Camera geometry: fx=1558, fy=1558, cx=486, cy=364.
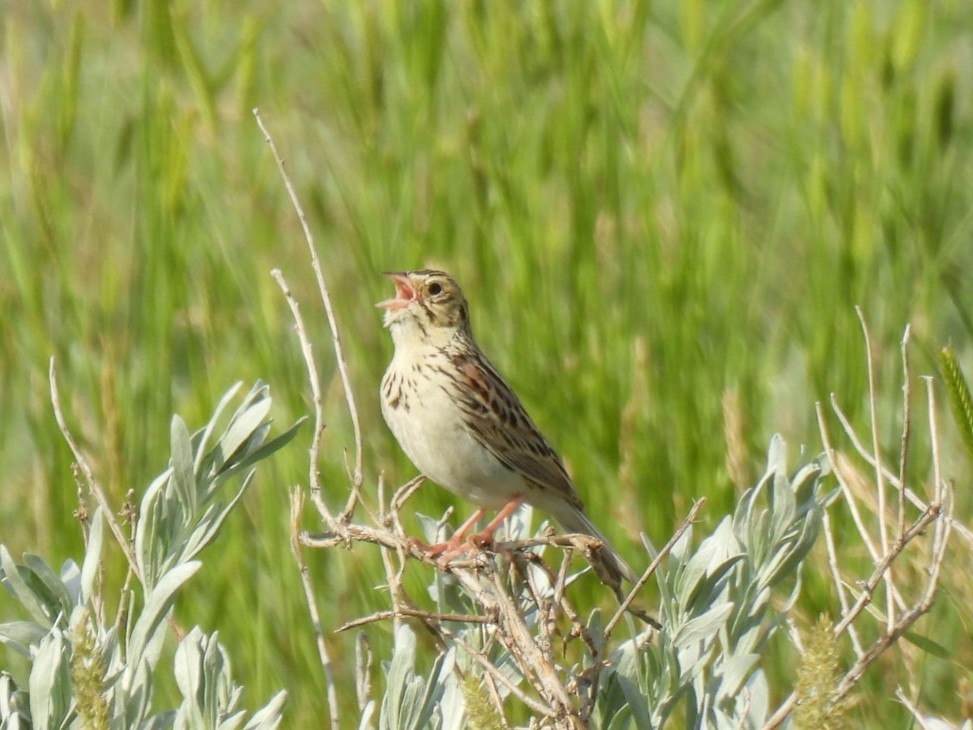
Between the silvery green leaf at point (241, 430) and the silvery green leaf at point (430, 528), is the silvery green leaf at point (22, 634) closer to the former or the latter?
the silvery green leaf at point (241, 430)

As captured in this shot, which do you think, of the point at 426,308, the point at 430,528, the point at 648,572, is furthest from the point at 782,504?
the point at 426,308

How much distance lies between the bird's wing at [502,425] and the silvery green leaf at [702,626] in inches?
69.8

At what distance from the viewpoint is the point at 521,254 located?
3.93m

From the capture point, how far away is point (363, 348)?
4.13 metres

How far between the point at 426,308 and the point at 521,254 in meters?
0.61

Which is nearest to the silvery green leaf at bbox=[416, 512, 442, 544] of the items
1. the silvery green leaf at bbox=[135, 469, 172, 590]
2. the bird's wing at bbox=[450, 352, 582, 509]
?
the silvery green leaf at bbox=[135, 469, 172, 590]

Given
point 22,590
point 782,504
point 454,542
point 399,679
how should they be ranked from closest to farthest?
1. point 399,679
2. point 22,590
3. point 782,504
4. point 454,542

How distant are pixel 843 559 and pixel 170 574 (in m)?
1.99

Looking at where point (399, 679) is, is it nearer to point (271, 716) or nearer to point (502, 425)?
point (271, 716)

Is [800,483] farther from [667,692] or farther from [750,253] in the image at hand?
[750,253]

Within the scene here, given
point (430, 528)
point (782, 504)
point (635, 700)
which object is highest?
point (782, 504)

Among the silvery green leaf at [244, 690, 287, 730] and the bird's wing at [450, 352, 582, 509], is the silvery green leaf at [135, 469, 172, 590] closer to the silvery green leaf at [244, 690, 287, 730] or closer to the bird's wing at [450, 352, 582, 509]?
the silvery green leaf at [244, 690, 287, 730]

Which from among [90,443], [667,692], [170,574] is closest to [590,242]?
[90,443]

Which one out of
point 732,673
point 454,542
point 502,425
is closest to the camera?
point 732,673
